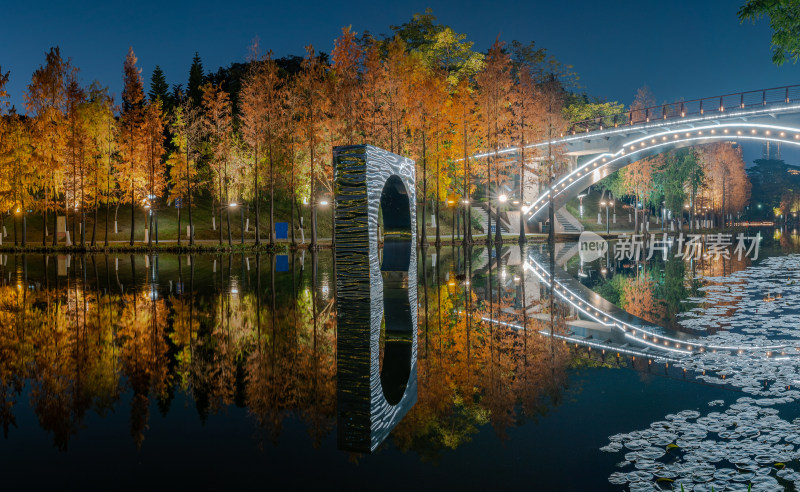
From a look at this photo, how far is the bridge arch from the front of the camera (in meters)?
31.2

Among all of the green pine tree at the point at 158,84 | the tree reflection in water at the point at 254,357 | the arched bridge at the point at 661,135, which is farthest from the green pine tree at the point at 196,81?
the tree reflection in water at the point at 254,357

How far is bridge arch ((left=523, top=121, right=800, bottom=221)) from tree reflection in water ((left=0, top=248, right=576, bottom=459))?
24.4 meters

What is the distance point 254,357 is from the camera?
7.45 meters

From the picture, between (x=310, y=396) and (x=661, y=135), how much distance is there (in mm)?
37385

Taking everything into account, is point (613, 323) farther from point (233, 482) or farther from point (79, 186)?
point (79, 186)

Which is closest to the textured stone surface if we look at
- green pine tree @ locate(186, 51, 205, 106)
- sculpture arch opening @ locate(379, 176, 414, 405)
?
sculpture arch opening @ locate(379, 176, 414, 405)

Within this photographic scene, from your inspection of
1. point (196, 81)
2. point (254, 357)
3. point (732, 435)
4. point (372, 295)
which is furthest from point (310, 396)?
point (196, 81)

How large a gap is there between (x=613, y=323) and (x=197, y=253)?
83.9 ft

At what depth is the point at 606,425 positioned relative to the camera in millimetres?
5008

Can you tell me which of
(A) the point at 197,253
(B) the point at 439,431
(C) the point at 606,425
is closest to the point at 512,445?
(B) the point at 439,431

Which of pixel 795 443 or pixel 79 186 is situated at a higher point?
pixel 79 186

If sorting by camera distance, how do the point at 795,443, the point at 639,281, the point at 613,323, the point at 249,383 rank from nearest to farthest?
1. the point at 795,443
2. the point at 249,383
3. the point at 613,323
4. the point at 639,281

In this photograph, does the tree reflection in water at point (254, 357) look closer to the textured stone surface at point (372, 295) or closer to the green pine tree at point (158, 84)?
the textured stone surface at point (372, 295)

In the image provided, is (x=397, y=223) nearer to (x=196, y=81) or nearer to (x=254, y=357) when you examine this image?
(x=254, y=357)
